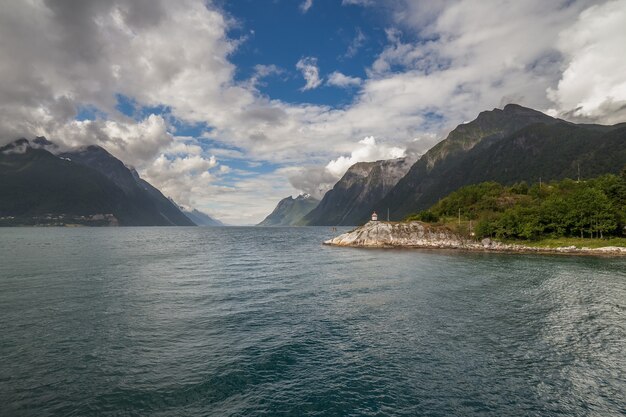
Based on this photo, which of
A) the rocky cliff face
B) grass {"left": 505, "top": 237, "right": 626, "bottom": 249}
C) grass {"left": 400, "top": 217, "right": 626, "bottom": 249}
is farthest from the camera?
the rocky cliff face

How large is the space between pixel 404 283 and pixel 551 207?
102964mm

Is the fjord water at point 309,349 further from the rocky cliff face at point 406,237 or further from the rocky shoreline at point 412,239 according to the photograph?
the rocky cliff face at point 406,237

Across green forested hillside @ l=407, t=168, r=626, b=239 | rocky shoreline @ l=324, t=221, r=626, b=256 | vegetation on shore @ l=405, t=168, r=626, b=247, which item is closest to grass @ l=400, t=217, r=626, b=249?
vegetation on shore @ l=405, t=168, r=626, b=247

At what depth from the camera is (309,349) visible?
28.5 meters

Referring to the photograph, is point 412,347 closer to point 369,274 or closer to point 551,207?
point 369,274

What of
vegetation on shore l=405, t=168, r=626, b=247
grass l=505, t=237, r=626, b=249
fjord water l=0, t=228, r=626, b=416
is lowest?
fjord water l=0, t=228, r=626, b=416

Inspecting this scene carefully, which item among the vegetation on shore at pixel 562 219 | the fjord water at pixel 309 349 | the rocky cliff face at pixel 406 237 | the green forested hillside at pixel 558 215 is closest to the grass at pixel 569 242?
the vegetation on shore at pixel 562 219

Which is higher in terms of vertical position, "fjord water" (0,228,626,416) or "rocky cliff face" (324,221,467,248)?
"rocky cliff face" (324,221,467,248)

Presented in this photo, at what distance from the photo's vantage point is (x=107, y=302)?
1673 inches

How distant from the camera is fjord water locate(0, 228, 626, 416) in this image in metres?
20.4

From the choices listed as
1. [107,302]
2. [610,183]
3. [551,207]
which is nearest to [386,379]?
[107,302]

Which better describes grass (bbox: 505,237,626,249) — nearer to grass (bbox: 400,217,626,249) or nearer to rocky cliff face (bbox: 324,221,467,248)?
grass (bbox: 400,217,626,249)

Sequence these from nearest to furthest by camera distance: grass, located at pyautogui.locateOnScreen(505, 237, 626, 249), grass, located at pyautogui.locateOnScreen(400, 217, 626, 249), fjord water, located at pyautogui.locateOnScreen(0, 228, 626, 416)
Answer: fjord water, located at pyautogui.locateOnScreen(0, 228, 626, 416) → grass, located at pyautogui.locateOnScreen(505, 237, 626, 249) → grass, located at pyautogui.locateOnScreen(400, 217, 626, 249)

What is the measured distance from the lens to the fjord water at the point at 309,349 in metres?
20.4
